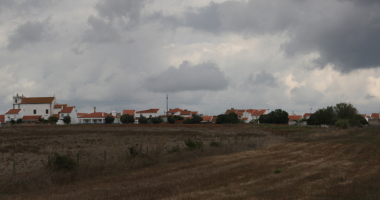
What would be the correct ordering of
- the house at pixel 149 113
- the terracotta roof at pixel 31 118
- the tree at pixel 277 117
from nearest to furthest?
the tree at pixel 277 117, the terracotta roof at pixel 31 118, the house at pixel 149 113

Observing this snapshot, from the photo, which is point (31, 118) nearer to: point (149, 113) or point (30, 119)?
point (30, 119)

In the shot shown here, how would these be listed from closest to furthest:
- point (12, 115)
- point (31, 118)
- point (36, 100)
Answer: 1. point (12, 115)
2. point (31, 118)
3. point (36, 100)

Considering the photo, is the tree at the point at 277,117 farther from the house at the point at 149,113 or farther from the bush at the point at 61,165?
the bush at the point at 61,165

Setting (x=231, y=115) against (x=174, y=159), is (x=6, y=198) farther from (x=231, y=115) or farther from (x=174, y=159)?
(x=231, y=115)

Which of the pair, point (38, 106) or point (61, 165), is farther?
point (38, 106)

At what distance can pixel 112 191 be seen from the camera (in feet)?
42.3

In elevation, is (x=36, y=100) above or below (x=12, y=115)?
above

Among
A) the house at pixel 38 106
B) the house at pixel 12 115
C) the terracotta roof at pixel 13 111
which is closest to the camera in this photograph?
the house at pixel 12 115

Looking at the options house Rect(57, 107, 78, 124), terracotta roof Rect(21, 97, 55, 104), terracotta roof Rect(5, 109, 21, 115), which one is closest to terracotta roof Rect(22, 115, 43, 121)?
terracotta roof Rect(5, 109, 21, 115)

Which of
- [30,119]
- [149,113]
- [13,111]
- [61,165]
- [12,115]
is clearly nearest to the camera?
[61,165]

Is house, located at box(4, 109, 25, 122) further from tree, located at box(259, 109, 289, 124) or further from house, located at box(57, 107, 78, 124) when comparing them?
tree, located at box(259, 109, 289, 124)

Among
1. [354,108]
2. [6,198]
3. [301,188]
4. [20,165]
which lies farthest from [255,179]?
[354,108]

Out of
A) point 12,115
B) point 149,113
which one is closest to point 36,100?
point 12,115

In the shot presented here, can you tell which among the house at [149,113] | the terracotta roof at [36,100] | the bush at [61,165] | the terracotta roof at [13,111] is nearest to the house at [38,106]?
the terracotta roof at [36,100]
